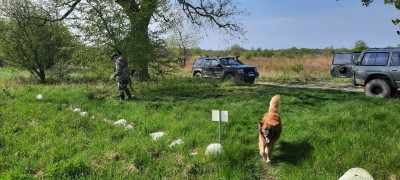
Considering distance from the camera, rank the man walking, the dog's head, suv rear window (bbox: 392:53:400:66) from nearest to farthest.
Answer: the dog's head → suv rear window (bbox: 392:53:400:66) → the man walking

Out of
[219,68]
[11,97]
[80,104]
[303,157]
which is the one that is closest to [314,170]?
[303,157]

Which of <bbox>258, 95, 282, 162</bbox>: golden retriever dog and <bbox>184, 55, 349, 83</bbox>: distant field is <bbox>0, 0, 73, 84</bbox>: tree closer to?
<bbox>184, 55, 349, 83</bbox>: distant field

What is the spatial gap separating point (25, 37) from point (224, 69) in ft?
38.0

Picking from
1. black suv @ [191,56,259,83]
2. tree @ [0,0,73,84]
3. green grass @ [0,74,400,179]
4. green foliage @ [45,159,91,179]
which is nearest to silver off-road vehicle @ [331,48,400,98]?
green grass @ [0,74,400,179]

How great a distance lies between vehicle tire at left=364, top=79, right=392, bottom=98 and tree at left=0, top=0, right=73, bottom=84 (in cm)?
1397

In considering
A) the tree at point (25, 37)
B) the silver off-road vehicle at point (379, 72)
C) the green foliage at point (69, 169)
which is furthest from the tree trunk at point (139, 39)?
the silver off-road vehicle at point (379, 72)

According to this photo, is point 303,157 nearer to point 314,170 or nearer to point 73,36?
point 314,170

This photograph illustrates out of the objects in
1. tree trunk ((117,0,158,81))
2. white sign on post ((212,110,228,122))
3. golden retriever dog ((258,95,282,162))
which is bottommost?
golden retriever dog ((258,95,282,162))

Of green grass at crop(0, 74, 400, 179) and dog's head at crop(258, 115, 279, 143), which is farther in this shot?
dog's head at crop(258, 115, 279, 143)

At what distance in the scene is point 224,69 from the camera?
603 inches

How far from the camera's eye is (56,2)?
11.6 metres

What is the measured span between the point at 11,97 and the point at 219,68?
35.0 ft

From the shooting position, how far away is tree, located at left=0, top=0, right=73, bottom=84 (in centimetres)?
1338

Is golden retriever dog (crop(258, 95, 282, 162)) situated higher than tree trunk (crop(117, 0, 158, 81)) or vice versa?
tree trunk (crop(117, 0, 158, 81))
